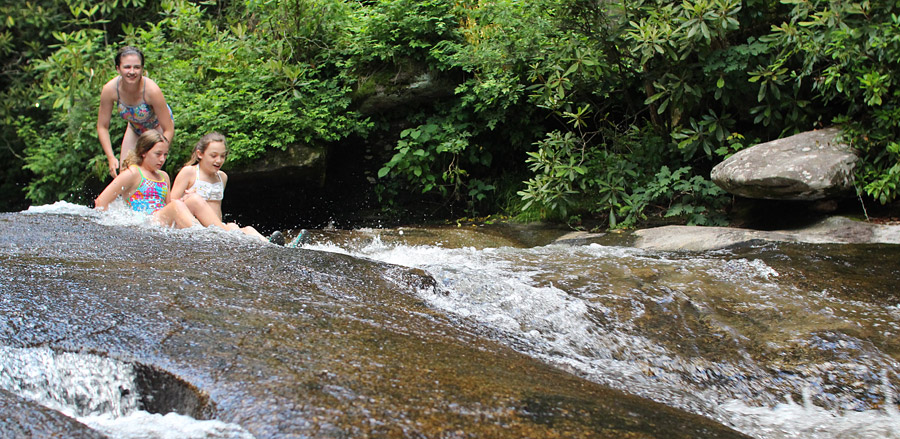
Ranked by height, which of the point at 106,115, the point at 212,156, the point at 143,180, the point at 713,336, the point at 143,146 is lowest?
the point at 713,336

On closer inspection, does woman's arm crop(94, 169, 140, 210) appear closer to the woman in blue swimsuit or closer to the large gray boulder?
the woman in blue swimsuit

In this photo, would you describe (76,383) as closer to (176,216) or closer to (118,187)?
(176,216)

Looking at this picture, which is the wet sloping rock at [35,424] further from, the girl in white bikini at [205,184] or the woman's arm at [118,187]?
the woman's arm at [118,187]

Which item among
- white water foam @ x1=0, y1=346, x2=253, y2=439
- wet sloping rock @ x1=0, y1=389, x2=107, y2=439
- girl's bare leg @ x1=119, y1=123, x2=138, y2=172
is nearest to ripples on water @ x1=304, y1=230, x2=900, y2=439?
white water foam @ x1=0, y1=346, x2=253, y2=439

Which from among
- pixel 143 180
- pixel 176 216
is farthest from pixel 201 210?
pixel 143 180

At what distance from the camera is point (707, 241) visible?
16.6ft

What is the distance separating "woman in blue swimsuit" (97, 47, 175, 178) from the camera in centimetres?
556

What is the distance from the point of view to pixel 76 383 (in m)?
2.01

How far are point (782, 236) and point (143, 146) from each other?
16.9 feet

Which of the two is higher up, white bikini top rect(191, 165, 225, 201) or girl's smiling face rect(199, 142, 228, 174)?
girl's smiling face rect(199, 142, 228, 174)

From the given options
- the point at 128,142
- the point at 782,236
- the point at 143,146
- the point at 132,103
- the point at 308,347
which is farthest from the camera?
the point at 128,142

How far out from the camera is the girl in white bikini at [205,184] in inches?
206

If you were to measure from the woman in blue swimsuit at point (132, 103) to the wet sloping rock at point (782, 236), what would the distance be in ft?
14.2

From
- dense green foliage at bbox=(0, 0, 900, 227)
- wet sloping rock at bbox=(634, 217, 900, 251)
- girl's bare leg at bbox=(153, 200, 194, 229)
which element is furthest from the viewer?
dense green foliage at bbox=(0, 0, 900, 227)
